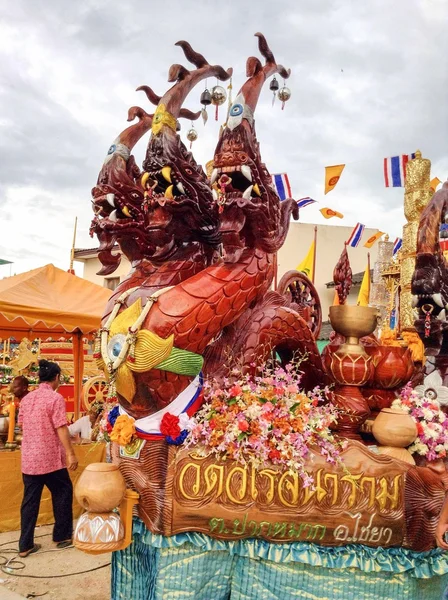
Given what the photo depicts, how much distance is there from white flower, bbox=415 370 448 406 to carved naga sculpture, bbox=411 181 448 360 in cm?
35

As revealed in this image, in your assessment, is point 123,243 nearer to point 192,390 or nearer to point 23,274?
point 192,390

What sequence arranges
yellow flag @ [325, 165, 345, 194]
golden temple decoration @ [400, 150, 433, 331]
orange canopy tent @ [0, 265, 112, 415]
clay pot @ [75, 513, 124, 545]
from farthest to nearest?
golden temple decoration @ [400, 150, 433, 331] < yellow flag @ [325, 165, 345, 194] < orange canopy tent @ [0, 265, 112, 415] < clay pot @ [75, 513, 124, 545]

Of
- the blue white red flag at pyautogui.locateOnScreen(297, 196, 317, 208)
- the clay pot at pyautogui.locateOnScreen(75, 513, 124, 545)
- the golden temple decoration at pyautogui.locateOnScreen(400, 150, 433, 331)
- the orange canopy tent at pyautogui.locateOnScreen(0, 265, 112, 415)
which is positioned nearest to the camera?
the clay pot at pyautogui.locateOnScreen(75, 513, 124, 545)

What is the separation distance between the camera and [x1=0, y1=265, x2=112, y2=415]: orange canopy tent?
5719mm

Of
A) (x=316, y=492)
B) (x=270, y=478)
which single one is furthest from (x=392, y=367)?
(x=270, y=478)

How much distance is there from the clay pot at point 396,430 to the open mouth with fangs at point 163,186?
5.56ft

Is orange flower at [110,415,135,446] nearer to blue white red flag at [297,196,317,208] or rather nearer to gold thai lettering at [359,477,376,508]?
gold thai lettering at [359,477,376,508]

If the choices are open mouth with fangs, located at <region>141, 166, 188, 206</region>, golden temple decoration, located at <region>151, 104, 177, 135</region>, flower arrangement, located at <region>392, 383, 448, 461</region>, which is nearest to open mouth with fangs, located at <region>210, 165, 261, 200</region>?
open mouth with fangs, located at <region>141, 166, 188, 206</region>

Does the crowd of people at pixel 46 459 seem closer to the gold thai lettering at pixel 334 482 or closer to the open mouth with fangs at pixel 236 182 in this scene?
the gold thai lettering at pixel 334 482

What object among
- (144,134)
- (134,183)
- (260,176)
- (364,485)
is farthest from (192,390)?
(144,134)

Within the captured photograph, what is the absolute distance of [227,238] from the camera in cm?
302

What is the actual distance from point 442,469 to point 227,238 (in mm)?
1754

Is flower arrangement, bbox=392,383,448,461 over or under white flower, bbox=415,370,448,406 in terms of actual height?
under

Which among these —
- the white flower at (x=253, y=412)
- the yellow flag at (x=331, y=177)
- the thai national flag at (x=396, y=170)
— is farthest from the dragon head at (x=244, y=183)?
the thai national flag at (x=396, y=170)
